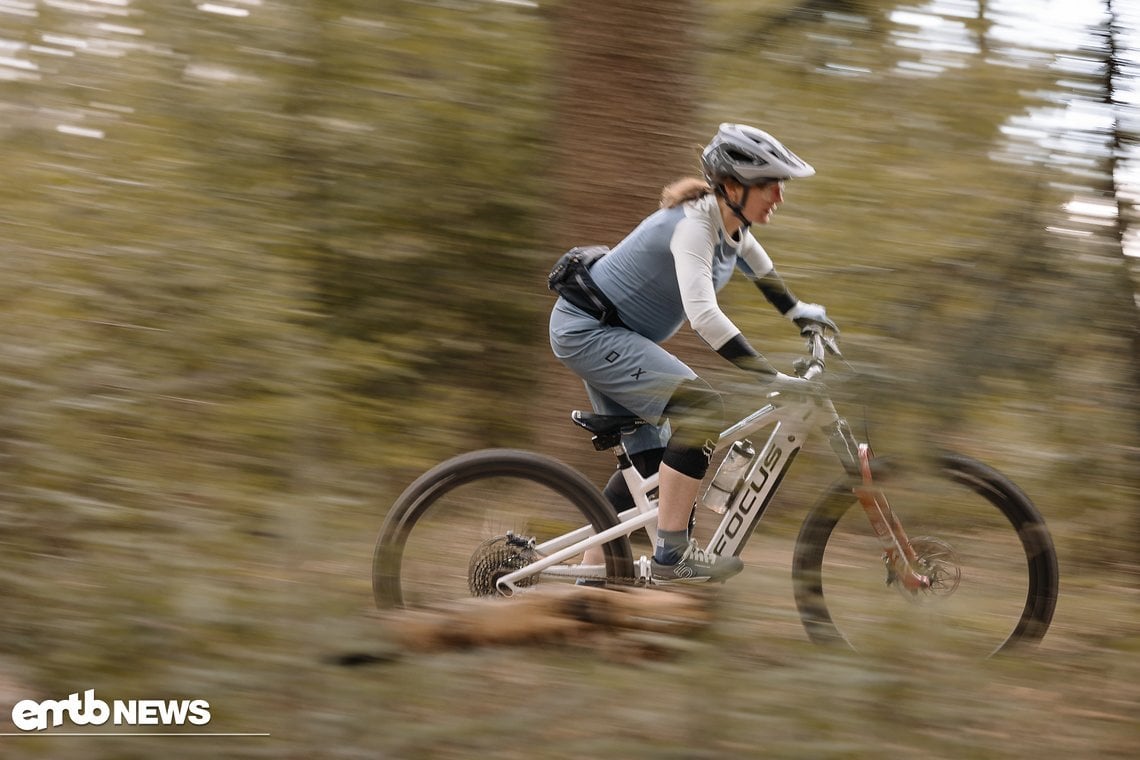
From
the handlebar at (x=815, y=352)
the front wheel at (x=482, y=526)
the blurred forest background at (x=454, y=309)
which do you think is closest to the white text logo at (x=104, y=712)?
the blurred forest background at (x=454, y=309)

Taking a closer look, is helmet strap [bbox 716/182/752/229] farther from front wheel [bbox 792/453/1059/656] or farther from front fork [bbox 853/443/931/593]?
front wheel [bbox 792/453/1059/656]

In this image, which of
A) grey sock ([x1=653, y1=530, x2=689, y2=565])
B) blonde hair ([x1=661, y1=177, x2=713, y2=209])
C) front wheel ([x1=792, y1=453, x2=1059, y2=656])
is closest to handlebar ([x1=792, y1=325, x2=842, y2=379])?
front wheel ([x1=792, y1=453, x2=1059, y2=656])

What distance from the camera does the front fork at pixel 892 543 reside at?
4.03 metres

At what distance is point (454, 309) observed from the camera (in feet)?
25.4

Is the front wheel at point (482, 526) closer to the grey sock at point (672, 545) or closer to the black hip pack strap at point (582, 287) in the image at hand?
the grey sock at point (672, 545)

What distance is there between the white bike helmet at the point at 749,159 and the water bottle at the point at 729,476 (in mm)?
1116

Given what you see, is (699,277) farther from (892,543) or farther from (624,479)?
(892,543)

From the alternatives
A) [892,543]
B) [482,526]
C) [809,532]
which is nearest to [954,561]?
[892,543]

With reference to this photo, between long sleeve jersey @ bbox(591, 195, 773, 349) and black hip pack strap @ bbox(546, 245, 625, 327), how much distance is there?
0.12 ft

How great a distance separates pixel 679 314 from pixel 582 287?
0.44 m

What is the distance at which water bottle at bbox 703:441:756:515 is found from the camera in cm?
443

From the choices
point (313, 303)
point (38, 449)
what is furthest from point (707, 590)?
point (313, 303)

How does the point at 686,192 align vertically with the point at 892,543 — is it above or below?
above

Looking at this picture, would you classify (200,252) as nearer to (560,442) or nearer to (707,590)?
(560,442)
